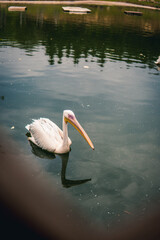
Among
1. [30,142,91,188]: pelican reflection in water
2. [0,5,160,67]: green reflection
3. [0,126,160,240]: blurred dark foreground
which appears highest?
[0,5,160,67]: green reflection

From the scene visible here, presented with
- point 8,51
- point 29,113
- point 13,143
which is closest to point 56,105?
point 29,113

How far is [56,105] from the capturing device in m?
7.36

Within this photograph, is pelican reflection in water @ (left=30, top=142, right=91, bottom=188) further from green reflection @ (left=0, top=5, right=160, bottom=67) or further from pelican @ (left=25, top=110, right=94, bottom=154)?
green reflection @ (left=0, top=5, right=160, bottom=67)

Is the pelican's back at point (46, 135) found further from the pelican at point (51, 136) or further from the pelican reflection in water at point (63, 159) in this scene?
the pelican reflection in water at point (63, 159)

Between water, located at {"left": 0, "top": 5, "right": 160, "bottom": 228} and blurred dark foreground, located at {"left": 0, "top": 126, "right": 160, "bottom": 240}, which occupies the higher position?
water, located at {"left": 0, "top": 5, "right": 160, "bottom": 228}

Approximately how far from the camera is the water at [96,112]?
14.6ft

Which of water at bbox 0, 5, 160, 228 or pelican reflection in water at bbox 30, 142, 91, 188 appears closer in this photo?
water at bbox 0, 5, 160, 228

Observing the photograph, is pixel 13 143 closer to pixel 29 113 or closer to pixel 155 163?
pixel 29 113

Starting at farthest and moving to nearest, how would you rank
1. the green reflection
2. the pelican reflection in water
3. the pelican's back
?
1. the green reflection
2. the pelican's back
3. the pelican reflection in water

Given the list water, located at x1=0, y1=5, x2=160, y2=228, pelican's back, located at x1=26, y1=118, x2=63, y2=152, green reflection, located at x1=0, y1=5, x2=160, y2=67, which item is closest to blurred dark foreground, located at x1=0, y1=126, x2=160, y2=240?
water, located at x1=0, y1=5, x2=160, y2=228

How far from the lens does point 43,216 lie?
393 cm

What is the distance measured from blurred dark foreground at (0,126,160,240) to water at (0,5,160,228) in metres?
0.17

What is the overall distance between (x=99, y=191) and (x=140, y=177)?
0.85m

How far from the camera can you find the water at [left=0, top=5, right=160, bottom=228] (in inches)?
175
